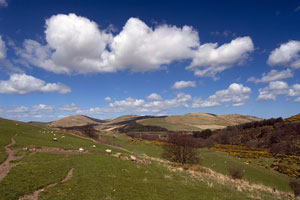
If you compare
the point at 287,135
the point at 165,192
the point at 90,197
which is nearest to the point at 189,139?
the point at 165,192

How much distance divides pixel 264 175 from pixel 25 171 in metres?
54.1

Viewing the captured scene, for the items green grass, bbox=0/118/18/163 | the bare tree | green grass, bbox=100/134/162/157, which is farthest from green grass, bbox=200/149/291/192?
green grass, bbox=0/118/18/163

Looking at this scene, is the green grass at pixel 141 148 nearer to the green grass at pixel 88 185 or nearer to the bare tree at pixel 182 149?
the bare tree at pixel 182 149

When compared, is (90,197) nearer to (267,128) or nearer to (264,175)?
(264,175)

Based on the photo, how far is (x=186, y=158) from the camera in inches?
1946

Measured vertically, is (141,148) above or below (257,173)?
above

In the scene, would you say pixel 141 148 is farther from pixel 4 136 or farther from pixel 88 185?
pixel 88 185

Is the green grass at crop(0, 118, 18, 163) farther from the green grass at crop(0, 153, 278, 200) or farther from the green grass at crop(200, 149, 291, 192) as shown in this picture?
the green grass at crop(200, 149, 291, 192)

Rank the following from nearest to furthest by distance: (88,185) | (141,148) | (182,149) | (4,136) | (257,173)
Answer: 1. (88,185)
2. (4,136)
3. (257,173)
4. (182,149)
5. (141,148)

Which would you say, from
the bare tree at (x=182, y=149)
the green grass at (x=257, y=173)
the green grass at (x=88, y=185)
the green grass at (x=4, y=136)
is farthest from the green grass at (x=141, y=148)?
the green grass at (x=88, y=185)

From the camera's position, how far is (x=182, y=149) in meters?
49.8

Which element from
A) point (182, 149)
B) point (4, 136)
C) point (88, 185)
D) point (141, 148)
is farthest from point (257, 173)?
point (4, 136)

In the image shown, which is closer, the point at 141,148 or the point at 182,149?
the point at 182,149

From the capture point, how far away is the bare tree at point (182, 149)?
4834cm
